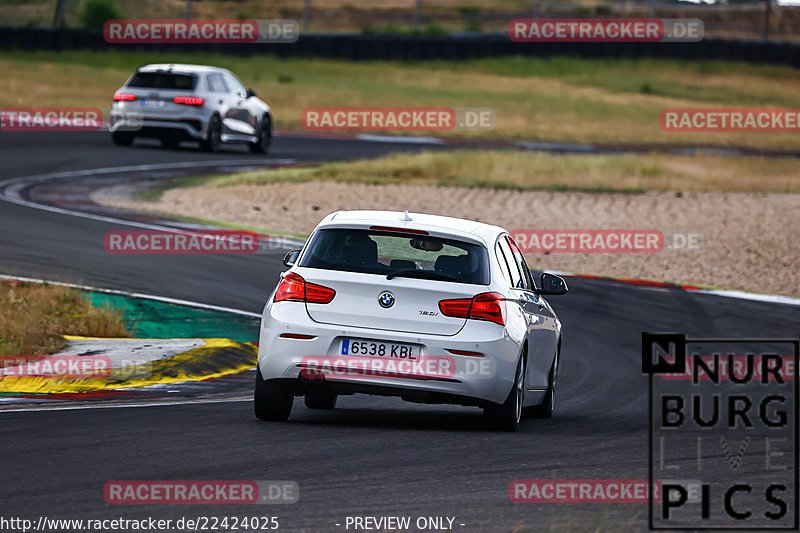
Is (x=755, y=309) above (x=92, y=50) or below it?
below

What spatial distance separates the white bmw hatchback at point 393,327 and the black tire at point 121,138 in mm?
20542

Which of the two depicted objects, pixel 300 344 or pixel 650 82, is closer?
pixel 300 344

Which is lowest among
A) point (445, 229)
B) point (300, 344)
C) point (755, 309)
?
point (755, 309)

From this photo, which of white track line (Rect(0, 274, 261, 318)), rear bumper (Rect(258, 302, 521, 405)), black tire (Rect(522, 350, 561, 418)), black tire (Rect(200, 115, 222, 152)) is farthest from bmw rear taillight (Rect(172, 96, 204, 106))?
rear bumper (Rect(258, 302, 521, 405))

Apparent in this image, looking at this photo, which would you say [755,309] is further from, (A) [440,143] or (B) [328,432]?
(A) [440,143]

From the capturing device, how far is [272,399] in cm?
938

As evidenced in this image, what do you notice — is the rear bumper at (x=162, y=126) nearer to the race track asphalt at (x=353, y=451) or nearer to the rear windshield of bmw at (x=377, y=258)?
the race track asphalt at (x=353, y=451)

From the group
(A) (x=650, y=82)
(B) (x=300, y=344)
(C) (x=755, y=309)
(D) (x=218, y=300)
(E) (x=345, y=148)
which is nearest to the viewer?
(B) (x=300, y=344)

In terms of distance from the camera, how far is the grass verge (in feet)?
38.4

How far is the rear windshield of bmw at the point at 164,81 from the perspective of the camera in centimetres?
2789

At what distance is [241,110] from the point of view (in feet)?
97.9

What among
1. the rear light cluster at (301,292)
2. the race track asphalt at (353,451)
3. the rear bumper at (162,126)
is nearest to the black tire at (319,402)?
the race track asphalt at (353,451)

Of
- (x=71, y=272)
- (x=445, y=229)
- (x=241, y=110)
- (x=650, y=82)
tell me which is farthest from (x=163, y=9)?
(x=445, y=229)

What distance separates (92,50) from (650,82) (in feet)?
73.8
